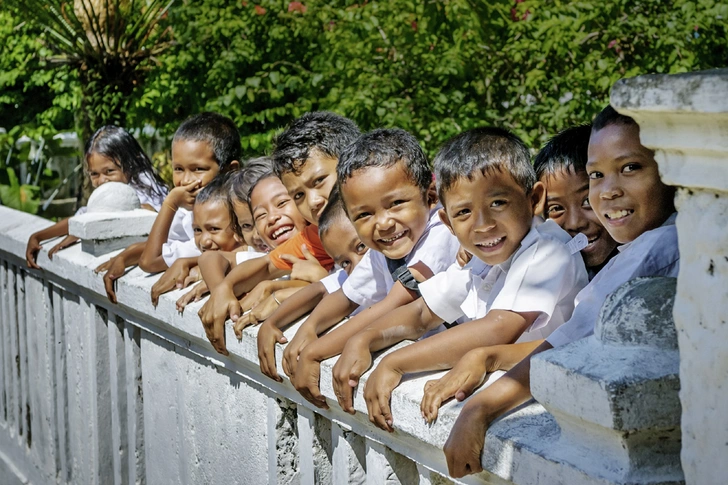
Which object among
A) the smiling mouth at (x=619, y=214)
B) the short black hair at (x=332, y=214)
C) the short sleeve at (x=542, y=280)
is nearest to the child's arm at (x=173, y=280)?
the short black hair at (x=332, y=214)

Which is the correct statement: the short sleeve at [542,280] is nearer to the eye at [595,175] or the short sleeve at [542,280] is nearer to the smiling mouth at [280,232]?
the eye at [595,175]

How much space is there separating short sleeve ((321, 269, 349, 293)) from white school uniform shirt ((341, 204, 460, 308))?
154 millimetres

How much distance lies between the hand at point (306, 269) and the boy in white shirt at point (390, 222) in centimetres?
49

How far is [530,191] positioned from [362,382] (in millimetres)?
737

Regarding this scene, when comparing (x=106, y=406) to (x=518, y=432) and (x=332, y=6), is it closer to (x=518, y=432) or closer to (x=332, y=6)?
(x=518, y=432)

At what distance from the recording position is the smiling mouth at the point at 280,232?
13.1ft

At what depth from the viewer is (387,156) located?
2957 mm

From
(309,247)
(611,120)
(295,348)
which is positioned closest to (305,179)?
(309,247)

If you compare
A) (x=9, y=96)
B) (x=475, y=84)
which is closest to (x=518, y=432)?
(x=475, y=84)

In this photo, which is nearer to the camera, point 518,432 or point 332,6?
point 518,432

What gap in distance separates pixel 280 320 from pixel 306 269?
677 millimetres

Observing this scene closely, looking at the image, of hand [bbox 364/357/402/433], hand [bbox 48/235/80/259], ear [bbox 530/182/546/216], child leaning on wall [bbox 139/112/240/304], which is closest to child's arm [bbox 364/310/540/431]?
hand [bbox 364/357/402/433]

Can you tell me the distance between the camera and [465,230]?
98.3 inches

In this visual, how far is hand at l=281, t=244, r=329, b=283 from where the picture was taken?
3539mm
